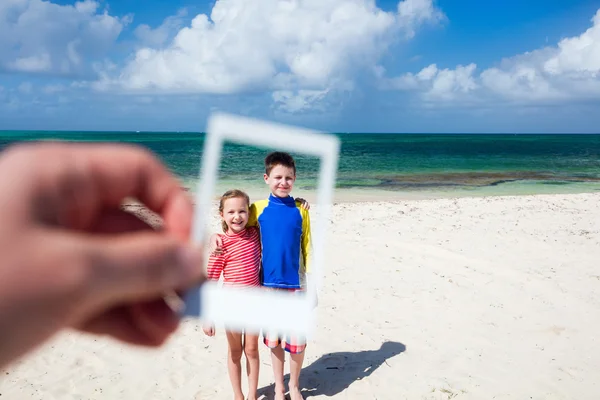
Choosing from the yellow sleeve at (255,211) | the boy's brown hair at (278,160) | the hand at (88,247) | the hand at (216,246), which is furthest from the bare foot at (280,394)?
the hand at (88,247)

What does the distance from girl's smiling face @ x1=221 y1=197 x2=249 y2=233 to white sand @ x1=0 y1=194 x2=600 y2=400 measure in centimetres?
104

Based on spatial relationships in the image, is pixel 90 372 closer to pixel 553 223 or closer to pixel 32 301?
pixel 32 301

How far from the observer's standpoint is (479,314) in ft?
17.5

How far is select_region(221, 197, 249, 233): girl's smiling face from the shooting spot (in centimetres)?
305

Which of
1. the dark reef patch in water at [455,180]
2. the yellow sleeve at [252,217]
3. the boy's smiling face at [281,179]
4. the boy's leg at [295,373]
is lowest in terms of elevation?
the boy's leg at [295,373]

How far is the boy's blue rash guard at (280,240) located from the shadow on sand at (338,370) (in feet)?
4.60

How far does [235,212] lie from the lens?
3.06 metres

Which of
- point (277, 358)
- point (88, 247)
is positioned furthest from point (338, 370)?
point (88, 247)

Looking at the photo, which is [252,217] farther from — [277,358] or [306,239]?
[277,358]

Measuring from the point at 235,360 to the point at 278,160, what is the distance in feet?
5.68

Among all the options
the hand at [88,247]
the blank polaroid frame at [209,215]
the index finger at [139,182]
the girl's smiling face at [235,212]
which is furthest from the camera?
the girl's smiling face at [235,212]

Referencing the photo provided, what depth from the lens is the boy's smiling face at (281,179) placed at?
3074 millimetres

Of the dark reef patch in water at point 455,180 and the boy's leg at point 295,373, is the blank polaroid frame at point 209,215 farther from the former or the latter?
the dark reef patch in water at point 455,180

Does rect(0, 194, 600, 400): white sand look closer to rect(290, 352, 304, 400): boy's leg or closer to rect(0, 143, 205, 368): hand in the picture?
rect(290, 352, 304, 400): boy's leg
